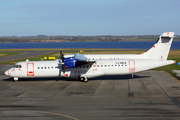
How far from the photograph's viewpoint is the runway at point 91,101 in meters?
16.5

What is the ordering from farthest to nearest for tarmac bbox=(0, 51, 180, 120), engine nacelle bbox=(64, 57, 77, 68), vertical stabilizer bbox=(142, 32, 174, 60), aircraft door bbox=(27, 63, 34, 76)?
1. vertical stabilizer bbox=(142, 32, 174, 60)
2. aircraft door bbox=(27, 63, 34, 76)
3. engine nacelle bbox=(64, 57, 77, 68)
4. tarmac bbox=(0, 51, 180, 120)

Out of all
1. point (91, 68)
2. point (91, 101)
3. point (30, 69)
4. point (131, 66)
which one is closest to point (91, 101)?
point (91, 101)

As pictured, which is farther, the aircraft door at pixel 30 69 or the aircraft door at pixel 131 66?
the aircraft door at pixel 30 69

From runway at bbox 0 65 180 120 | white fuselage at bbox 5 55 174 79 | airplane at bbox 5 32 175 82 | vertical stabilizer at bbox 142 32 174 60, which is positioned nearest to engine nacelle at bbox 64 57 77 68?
airplane at bbox 5 32 175 82

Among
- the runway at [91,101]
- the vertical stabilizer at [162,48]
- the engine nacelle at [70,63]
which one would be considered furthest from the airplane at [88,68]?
the runway at [91,101]

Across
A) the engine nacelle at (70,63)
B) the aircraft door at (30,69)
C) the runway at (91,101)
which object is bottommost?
the runway at (91,101)

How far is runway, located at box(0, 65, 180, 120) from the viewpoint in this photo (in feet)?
54.3

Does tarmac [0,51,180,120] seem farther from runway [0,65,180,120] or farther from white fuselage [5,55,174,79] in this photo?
white fuselage [5,55,174,79]

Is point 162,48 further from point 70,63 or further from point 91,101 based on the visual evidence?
point 91,101

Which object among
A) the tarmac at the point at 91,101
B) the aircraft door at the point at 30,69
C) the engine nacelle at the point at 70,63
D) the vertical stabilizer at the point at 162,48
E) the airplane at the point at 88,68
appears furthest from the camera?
the vertical stabilizer at the point at 162,48

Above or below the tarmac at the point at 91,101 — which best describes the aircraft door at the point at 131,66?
Result: above

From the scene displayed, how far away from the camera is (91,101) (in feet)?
67.7

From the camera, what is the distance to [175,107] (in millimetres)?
18188

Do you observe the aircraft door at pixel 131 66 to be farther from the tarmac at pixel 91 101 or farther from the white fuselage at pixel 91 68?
the tarmac at pixel 91 101
